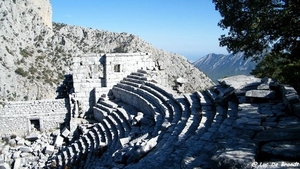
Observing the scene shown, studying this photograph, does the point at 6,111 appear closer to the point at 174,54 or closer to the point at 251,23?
the point at 251,23

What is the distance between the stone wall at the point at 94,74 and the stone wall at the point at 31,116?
4.56 feet

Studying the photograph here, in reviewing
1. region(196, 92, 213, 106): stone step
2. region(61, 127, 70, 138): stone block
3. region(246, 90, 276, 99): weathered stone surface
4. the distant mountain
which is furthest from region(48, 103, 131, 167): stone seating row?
the distant mountain

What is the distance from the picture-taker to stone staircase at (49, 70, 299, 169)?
560cm

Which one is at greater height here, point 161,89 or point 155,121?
point 161,89

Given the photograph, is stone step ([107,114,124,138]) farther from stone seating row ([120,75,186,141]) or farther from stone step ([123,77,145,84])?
stone step ([123,77,145,84])

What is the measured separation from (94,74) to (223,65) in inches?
4682

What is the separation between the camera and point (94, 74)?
18641 millimetres

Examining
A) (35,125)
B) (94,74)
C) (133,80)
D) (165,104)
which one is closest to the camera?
(165,104)

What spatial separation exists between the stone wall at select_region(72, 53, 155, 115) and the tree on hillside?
7319 millimetres

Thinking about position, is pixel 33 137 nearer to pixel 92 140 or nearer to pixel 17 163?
pixel 17 163

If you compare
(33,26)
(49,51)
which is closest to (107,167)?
(49,51)

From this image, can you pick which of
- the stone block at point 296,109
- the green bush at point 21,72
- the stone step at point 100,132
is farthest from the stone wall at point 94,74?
the green bush at point 21,72

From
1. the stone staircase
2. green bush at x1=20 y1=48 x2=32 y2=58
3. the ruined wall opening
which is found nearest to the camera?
the stone staircase

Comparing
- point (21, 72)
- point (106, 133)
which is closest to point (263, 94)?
point (106, 133)
